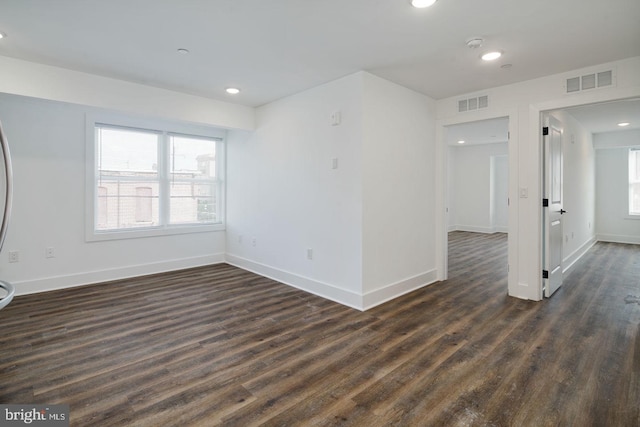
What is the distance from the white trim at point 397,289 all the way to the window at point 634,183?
21.4ft

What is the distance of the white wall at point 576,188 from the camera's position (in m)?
5.23

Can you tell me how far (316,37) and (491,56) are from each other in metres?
1.63

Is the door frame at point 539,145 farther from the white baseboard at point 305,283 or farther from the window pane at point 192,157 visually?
the window pane at point 192,157

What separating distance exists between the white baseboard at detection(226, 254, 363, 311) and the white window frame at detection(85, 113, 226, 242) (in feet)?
3.11

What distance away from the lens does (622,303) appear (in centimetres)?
367

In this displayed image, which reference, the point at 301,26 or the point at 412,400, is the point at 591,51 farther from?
the point at 412,400

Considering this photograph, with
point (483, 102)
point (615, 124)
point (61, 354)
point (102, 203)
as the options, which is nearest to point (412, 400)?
point (61, 354)

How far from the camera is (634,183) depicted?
7.71 m

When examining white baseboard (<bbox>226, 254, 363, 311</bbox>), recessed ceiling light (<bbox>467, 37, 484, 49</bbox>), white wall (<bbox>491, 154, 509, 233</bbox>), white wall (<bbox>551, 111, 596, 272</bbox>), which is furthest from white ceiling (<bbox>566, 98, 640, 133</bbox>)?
white baseboard (<bbox>226, 254, 363, 311</bbox>)

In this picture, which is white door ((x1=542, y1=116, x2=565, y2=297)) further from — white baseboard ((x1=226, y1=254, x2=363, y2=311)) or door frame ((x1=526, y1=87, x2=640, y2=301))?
white baseboard ((x1=226, y1=254, x2=363, y2=311))

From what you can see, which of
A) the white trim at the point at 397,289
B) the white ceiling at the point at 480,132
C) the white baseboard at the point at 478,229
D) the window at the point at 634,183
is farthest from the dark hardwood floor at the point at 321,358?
the white baseboard at the point at 478,229

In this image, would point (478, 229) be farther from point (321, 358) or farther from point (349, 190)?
point (321, 358)

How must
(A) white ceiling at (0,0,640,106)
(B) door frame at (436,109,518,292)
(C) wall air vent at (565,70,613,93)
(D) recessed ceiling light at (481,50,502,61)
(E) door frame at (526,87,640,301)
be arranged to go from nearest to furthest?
(A) white ceiling at (0,0,640,106), (D) recessed ceiling light at (481,50,502,61), (C) wall air vent at (565,70,613,93), (E) door frame at (526,87,640,301), (B) door frame at (436,109,518,292)

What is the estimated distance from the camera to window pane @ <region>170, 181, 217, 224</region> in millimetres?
5348
